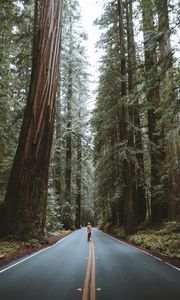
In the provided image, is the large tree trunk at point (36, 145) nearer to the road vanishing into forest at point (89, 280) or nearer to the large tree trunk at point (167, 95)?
the road vanishing into forest at point (89, 280)

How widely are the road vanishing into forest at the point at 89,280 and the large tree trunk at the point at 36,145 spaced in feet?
13.4

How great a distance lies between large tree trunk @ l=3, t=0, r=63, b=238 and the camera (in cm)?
1436

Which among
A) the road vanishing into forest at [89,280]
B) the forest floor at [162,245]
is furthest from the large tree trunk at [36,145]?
the forest floor at [162,245]

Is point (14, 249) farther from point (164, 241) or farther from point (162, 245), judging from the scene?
point (164, 241)

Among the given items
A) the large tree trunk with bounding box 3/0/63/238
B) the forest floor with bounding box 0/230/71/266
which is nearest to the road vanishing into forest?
the forest floor with bounding box 0/230/71/266

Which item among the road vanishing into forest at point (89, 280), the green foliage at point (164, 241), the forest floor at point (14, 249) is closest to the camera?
the road vanishing into forest at point (89, 280)

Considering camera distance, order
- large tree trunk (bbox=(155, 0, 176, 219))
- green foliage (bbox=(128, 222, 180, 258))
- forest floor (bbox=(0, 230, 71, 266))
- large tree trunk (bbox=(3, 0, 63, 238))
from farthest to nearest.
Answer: large tree trunk (bbox=(3, 0, 63, 238)) → green foliage (bbox=(128, 222, 180, 258)) → large tree trunk (bbox=(155, 0, 176, 219)) → forest floor (bbox=(0, 230, 71, 266))

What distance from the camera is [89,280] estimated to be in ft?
24.2

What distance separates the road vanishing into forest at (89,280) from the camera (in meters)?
6.02

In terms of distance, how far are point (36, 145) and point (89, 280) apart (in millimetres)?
8423

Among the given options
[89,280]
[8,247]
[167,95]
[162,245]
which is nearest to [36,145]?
[8,247]

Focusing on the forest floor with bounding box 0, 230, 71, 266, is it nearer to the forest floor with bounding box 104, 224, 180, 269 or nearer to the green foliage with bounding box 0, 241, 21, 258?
the green foliage with bounding box 0, 241, 21, 258

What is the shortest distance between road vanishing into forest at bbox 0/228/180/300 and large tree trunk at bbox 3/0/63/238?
409 cm

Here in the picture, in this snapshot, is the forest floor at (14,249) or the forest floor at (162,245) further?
the forest floor at (162,245)
